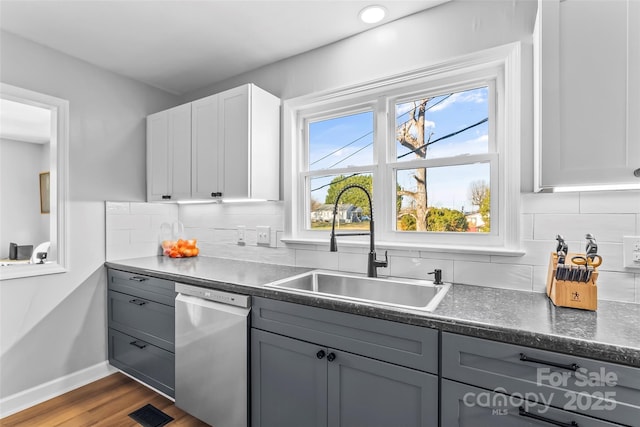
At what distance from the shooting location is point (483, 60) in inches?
64.7

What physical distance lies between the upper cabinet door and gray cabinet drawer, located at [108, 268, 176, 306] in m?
0.68

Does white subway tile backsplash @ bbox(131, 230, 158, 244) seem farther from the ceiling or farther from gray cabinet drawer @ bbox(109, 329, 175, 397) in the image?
the ceiling

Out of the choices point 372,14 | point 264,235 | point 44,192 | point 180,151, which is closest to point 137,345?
point 264,235

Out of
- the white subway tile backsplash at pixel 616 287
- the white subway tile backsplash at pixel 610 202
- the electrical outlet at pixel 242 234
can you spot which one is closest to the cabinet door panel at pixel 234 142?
the electrical outlet at pixel 242 234

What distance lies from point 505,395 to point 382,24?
1.98 metres

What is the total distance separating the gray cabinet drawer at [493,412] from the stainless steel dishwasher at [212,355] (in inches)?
38.4

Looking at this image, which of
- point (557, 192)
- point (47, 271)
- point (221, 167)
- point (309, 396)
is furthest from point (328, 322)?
point (47, 271)

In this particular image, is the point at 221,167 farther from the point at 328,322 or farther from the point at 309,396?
the point at 309,396

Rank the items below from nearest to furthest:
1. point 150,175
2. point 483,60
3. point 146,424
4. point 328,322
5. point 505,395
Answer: point 505,395
point 328,322
point 483,60
point 146,424
point 150,175

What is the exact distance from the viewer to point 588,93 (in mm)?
1179

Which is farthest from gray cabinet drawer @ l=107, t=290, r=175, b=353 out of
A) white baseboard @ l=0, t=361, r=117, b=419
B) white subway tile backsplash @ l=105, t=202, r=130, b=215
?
white subway tile backsplash @ l=105, t=202, r=130, b=215

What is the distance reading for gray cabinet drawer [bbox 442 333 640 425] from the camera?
893 millimetres

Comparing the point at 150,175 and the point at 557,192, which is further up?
the point at 150,175

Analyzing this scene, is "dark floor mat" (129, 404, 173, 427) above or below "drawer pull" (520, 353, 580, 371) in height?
below
